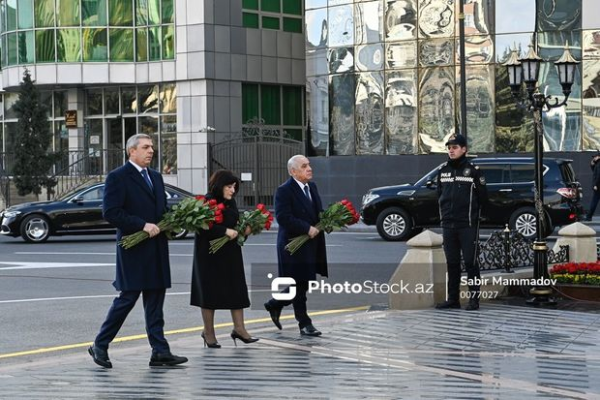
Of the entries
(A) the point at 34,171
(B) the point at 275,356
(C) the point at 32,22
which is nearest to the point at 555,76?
(A) the point at 34,171

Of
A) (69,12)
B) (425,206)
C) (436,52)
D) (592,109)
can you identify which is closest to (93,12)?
(69,12)

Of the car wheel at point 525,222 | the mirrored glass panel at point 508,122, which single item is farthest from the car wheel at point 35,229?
the mirrored glass panel at point 508,122

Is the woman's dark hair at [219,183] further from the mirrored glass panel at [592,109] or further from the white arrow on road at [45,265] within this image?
the mirrored glass panel at [592,109]

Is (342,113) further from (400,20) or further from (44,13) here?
(44,13)

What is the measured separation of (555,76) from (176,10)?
49.1ft

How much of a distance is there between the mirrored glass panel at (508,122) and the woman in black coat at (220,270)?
80.5 ft

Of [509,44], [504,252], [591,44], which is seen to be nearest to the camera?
[504,252]

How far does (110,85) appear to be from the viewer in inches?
1764

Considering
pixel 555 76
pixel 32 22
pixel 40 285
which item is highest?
pixel 32 22

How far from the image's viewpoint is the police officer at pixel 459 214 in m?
12.6

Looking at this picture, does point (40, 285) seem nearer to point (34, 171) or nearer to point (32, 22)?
point (34, 171)

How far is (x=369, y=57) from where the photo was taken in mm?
36125

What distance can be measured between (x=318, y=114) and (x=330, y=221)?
2644 centimetres

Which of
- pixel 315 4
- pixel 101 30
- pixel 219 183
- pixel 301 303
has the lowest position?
pixel 301 303
